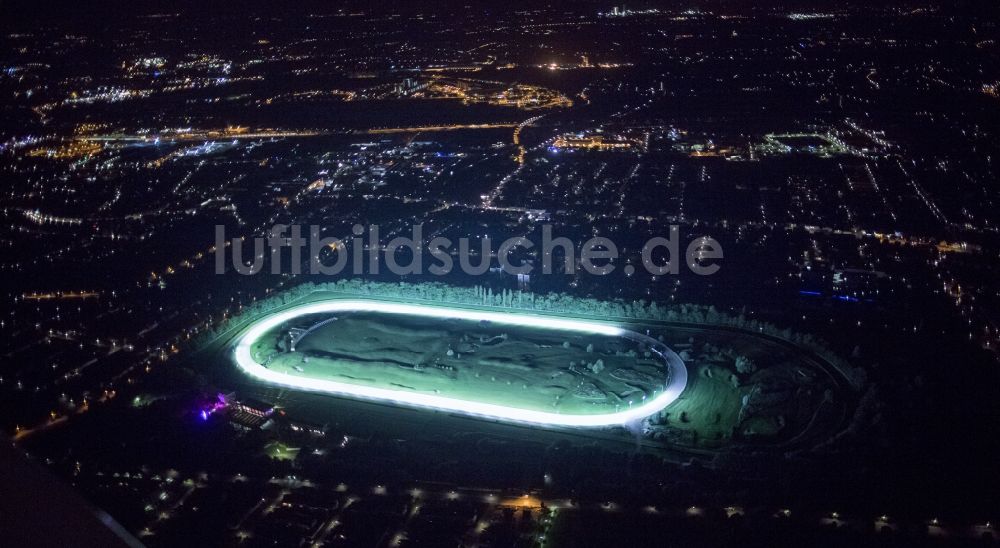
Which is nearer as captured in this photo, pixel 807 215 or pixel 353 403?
pixel 353 403

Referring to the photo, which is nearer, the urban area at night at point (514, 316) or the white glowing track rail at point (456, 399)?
the urban area at night at point (514, 316)

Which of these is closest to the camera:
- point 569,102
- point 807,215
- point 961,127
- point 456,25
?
point 807,215

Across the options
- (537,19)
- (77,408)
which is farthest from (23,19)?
(77,408)

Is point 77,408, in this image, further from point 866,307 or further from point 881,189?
point 881,189

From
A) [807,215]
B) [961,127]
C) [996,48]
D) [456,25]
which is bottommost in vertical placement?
[807,215]

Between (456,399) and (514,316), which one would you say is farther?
Answer: (514,316)

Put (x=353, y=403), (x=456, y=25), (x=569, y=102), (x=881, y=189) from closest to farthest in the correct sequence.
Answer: (x=353, y=403)
(x=881, y=189)
(x=569, y=102)
(x=456, y=25)

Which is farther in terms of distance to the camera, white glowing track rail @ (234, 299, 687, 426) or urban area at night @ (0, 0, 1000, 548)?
white glowing track rail @ (234, 299, 687, 426)

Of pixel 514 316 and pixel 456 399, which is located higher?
pixel 514 316
